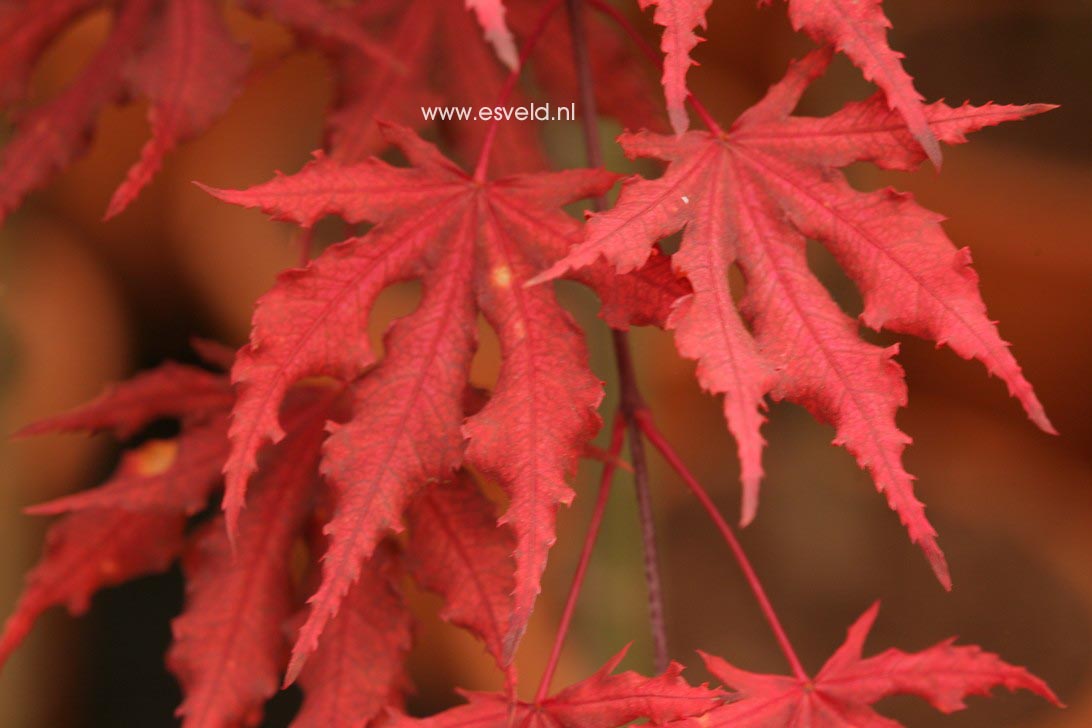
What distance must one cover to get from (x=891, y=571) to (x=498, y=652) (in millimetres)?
768

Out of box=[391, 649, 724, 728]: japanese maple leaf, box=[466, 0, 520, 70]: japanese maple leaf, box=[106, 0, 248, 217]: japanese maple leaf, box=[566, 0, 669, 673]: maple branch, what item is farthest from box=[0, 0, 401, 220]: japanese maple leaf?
box=[391, 649, 724, 728]: japanese maple leaf

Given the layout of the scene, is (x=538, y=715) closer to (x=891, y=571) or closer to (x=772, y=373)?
(x=772, y=373)

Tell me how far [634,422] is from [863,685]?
18 centimetres

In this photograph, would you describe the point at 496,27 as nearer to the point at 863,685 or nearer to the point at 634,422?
the point at 634,422

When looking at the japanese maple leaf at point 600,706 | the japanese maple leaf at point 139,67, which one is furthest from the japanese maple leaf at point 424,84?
the japanese maple leaf at point 600,706

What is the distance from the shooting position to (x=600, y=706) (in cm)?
48

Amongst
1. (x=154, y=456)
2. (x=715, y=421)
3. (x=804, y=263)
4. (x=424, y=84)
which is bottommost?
(x=715, y=421)

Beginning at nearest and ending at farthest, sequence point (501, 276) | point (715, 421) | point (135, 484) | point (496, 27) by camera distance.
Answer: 1. point (496, 27)
2. point (501, 276)
3. point (135, 484)
4. point (715, 421)

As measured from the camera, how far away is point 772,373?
1.35 feet

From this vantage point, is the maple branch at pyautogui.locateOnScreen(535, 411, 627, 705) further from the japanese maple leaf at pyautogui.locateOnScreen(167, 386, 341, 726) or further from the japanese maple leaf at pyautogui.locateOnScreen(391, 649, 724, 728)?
the japanese maple leaf at pyautogui.locateOnScreen(167, 386, 341, 726)

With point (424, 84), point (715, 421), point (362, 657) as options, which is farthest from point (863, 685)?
point (715, 421)

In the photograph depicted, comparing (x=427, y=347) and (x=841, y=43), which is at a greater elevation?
(x=841, y=43)

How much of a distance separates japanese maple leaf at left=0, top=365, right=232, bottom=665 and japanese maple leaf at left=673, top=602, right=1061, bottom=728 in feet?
1.12

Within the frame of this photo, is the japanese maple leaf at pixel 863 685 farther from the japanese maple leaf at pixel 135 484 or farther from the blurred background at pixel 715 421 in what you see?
the blurred background at pixel 715 421
